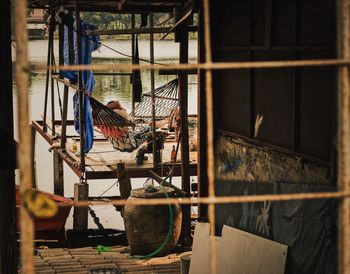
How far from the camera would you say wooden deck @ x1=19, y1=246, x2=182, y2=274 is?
31.0 feet

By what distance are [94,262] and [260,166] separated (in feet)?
10.1

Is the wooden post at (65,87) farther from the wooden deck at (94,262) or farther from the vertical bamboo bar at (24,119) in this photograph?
the vertical bamboo bar at (24,119)

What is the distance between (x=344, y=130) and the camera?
3330 millimetres

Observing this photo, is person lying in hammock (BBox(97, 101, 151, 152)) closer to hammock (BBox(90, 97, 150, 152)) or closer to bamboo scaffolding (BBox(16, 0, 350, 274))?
hammock (BBox(90, 97, 150, 152))

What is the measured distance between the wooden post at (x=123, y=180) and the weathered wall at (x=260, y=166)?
434cm

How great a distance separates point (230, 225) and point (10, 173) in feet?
10.4

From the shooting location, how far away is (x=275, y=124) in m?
7.65

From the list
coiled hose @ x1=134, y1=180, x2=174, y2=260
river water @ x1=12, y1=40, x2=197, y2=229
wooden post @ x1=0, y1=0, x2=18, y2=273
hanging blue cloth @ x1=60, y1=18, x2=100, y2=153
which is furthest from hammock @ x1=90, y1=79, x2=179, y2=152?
wooden post @ x1=0, y1=0, x2=18, y2=273

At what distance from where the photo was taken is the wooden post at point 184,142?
1048cm

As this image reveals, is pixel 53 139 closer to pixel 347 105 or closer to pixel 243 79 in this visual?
pixel 243 79

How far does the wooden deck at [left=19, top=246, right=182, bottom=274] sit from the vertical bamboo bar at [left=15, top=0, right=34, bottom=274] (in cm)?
613

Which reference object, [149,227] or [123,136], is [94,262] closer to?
[149,227]

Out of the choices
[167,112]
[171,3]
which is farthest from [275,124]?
[167,112]

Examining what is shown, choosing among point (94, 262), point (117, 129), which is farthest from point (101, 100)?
point (94, 262)
